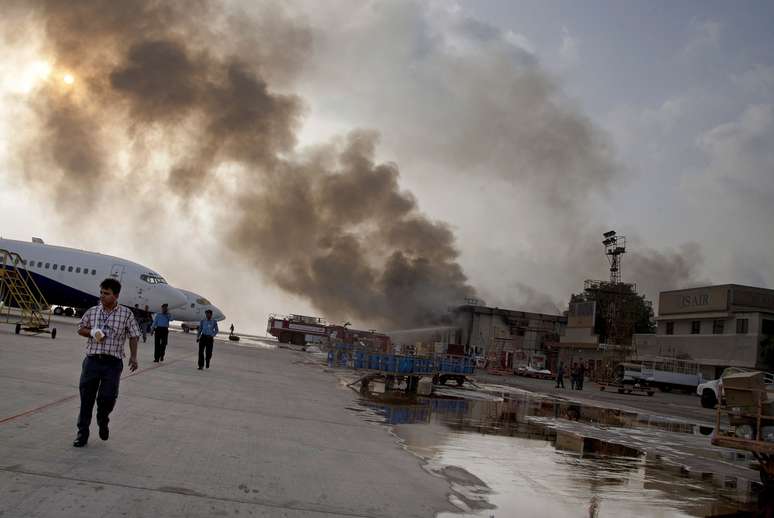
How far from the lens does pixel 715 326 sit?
65375 mm

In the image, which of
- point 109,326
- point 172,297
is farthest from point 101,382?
point 172,297

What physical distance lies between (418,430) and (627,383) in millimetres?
47703

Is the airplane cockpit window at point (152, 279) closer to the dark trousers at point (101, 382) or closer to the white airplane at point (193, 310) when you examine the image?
the white airplane at point (193, 310)

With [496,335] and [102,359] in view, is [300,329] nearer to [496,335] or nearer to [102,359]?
[496,335]

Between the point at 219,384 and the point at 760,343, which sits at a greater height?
the point at 760,343

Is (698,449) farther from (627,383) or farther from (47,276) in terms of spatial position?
(627,383)

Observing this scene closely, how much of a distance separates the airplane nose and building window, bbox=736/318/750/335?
163 feet

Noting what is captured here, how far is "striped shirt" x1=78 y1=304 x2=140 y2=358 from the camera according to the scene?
7.64 metres

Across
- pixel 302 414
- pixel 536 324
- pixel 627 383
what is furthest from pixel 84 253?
pixel 536 324

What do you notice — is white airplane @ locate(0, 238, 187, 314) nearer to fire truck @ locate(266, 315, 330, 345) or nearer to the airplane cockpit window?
the airplane cockpit window

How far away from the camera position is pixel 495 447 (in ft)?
40.4

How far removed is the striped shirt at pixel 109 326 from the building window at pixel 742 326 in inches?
2524

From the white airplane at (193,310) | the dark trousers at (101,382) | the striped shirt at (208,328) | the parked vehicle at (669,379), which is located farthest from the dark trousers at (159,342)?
the parked vehicle at (669,379)

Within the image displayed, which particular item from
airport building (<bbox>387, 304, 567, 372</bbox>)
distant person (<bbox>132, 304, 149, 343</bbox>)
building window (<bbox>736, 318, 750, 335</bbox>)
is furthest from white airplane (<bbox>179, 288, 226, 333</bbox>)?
building window (<bbox>736, 318, 750, 335</bbox>)
